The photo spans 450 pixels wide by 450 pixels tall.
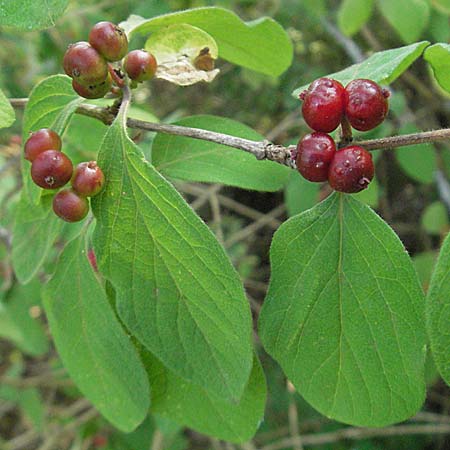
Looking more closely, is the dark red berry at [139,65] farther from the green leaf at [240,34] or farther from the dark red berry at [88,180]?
the dark red berry at [88,180]

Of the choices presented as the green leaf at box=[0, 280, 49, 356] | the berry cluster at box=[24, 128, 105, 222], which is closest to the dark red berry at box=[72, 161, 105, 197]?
the berry cluster at box=[24, 128, 105, 222]

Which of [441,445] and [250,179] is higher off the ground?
[250,179]

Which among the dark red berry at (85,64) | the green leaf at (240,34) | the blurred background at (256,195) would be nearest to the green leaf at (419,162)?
the blurred background at (256,195)

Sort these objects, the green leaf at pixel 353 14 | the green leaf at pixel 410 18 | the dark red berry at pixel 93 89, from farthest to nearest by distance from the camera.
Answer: the green leaf at pixel 353 14 → the green leaf at pixel 410 18 → the dark red berry at pixel 93 89

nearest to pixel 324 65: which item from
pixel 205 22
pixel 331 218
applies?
pixel 205 22

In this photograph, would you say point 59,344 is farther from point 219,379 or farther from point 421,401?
point 421,401

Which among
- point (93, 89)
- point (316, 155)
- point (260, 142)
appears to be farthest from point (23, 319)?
point (316, 155)

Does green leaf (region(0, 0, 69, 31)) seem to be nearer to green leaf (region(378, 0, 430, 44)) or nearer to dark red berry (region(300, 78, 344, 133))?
dark red berry (region(300, 78, 344, 133))
